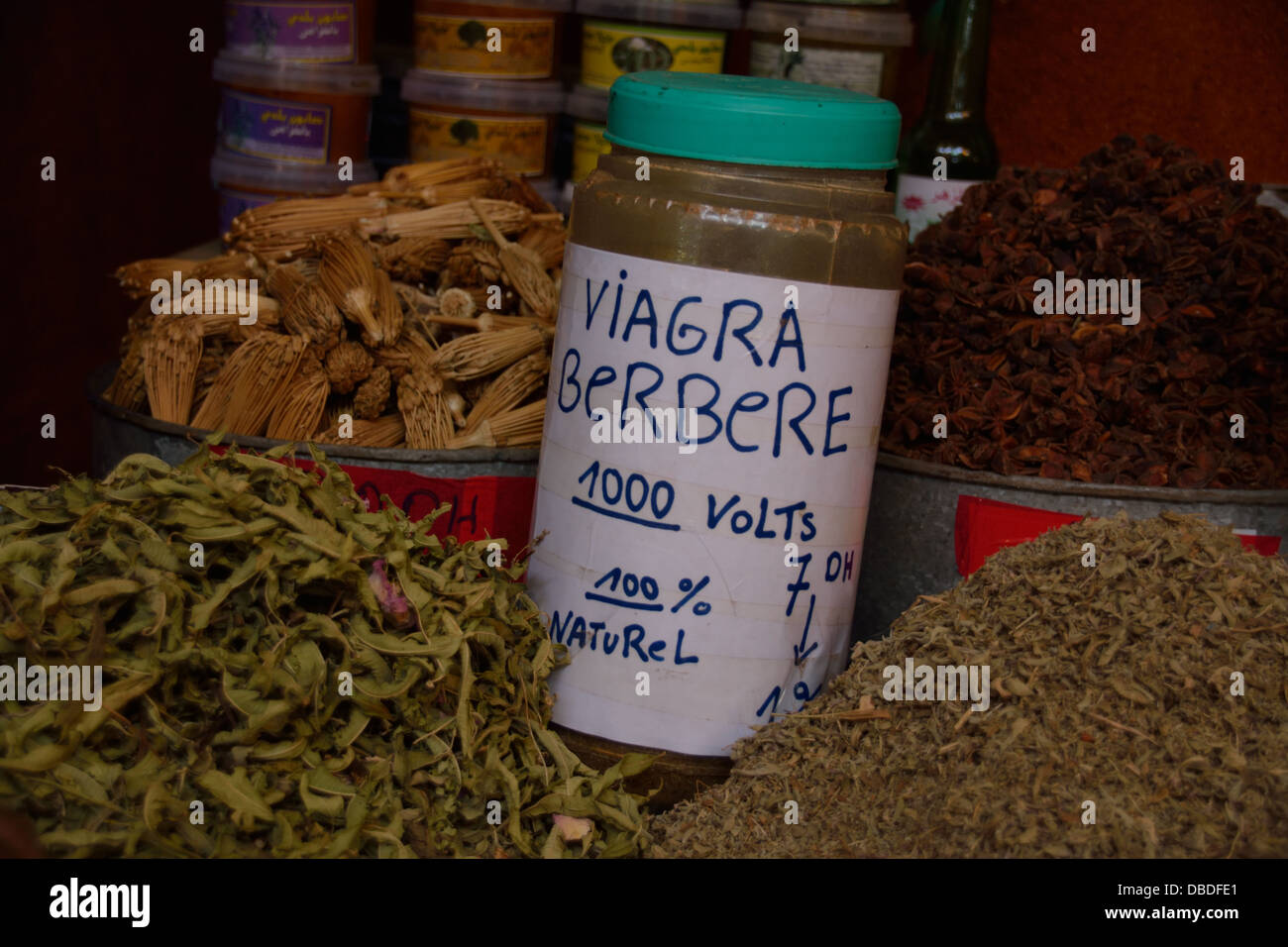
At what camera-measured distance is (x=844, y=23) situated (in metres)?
2.70

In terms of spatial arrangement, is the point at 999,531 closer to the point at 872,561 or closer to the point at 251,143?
the point at 872,561

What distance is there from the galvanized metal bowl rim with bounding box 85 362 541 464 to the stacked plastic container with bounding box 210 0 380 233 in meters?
0.90

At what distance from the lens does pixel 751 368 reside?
156 centimetres

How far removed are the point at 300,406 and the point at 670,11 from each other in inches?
51.0

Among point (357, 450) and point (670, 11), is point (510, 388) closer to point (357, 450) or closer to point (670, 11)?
point (357, 450)

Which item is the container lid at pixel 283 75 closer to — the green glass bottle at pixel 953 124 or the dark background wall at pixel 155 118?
the dark background wall at pixel 155 118

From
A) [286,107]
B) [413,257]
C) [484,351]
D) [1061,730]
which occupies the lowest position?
[1061,730]

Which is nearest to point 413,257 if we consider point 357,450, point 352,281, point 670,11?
point 352,281

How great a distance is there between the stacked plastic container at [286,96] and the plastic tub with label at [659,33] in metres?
0.54

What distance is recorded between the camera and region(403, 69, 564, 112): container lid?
9.21ft

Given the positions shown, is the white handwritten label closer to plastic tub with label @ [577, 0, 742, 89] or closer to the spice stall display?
the spice stall display

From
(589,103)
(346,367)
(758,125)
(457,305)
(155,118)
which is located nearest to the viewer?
(758,125)

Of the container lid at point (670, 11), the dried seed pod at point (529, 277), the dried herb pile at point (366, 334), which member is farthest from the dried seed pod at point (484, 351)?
the container lid at point (670, 11)
